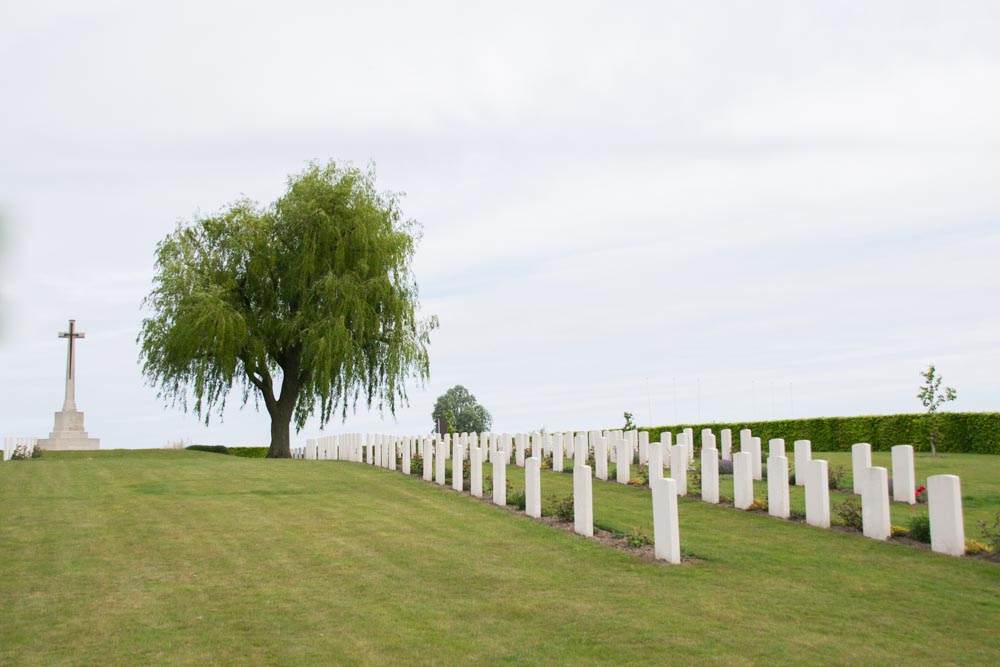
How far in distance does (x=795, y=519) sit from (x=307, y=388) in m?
21.4

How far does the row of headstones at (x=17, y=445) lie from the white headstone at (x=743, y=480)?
85.0ft

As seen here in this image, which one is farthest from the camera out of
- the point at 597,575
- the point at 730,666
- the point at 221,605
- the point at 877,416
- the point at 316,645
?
the point at 877,416

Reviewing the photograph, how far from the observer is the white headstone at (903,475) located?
47.3 feet

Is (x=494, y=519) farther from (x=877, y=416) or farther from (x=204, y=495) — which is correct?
(x=877, y=416)

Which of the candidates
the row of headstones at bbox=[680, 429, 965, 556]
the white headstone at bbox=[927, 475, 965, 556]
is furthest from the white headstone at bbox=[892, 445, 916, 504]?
the white headstone at bbox=[927, 475, 965, 556]

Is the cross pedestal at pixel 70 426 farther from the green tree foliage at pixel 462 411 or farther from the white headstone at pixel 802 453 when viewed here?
the white headstone at pixel 802 453

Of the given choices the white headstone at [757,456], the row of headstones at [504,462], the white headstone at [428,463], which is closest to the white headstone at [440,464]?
the row of headstones at [504,462]

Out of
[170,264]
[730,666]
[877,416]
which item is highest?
[170,264]

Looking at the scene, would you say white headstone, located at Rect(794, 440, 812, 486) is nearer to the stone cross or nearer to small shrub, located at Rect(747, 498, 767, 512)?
small shrub, located at Rect(747, 498, 767, 512)

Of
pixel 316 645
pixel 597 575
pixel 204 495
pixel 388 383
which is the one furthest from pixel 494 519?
pixel 388 383

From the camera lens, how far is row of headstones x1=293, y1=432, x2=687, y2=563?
10016 millimetres

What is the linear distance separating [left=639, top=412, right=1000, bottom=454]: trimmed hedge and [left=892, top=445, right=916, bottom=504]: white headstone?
13871 mm

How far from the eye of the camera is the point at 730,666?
6500 millimetres

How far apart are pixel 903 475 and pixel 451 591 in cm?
919
